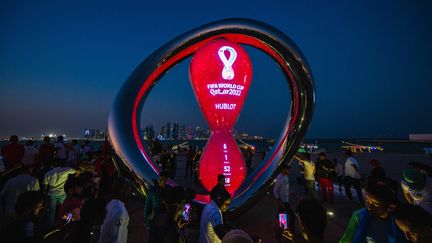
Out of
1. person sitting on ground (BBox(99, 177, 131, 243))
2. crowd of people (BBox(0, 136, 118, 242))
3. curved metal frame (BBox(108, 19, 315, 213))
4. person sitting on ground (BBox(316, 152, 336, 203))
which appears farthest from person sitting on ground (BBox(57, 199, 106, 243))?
person sitting on ground (BBox(316, 152, 336, 203))

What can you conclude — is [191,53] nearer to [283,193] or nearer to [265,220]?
[283,193]

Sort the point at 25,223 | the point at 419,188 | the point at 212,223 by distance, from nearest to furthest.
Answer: the point at 25,223 < the point at 212,223 < the point at 419,188

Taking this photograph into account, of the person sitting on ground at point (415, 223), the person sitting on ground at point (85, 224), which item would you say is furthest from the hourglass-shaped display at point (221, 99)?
the person sitting on ground at point (415, 223)

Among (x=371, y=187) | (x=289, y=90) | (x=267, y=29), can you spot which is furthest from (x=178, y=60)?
(x=371, y=187)

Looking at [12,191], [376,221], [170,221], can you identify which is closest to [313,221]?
[376,221]

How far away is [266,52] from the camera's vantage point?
661 centimetres

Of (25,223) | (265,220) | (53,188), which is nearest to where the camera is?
(25,223)

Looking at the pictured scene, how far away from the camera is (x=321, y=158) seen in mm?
8023

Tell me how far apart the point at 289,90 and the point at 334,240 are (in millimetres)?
3702

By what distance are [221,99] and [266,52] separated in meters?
2.23

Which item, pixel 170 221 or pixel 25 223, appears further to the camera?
pixel 170 221

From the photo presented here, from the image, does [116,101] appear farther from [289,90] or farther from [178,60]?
[289,90]

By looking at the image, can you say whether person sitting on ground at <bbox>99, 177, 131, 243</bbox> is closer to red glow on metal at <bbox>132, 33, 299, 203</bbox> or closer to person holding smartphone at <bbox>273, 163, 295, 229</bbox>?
red glow on metal at <bbox>132, 33, 299, 203</bbox>

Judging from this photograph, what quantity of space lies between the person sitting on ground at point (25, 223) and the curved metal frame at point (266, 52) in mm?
2984
